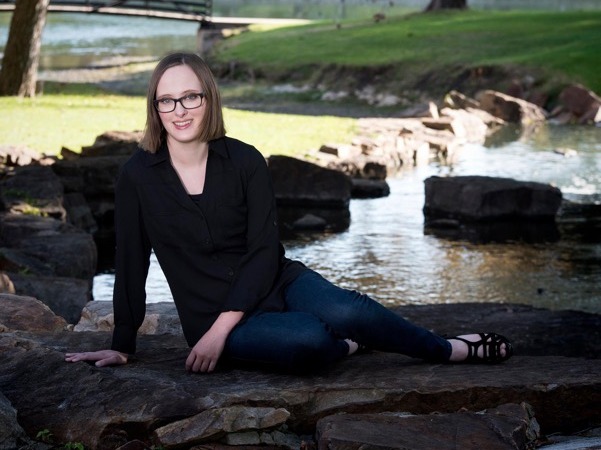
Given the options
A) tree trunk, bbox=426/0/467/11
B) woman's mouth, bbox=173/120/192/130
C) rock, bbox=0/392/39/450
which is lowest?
rock, bbox=0/392/39/450

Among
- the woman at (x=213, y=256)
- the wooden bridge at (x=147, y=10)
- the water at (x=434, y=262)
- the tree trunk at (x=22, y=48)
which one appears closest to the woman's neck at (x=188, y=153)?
the woman at (x=213, y=256)

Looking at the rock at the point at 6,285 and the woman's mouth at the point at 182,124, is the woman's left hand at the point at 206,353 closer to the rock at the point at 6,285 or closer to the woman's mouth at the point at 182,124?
the woman's mouth at the point at 182,124

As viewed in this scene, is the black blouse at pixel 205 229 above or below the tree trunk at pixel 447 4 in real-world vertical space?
below

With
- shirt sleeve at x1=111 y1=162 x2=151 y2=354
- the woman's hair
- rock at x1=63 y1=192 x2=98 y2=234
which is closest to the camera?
the woman's hair

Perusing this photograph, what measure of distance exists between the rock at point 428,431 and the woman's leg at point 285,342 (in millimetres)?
415

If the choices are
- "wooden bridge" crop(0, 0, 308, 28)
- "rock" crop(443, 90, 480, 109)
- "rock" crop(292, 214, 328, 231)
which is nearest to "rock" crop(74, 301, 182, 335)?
"rock" crop(292, 214, 328, 231)

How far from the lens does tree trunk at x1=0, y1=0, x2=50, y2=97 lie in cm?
2205

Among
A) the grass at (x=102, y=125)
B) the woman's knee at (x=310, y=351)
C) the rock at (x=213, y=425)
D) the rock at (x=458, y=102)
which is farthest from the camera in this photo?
the rock at (x=458, y=102)

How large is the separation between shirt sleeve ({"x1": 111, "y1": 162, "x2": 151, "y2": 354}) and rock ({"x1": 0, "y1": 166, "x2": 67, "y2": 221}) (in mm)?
6733

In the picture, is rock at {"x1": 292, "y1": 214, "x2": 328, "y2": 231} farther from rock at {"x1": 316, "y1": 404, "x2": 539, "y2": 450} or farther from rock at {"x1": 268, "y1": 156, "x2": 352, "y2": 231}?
rock at {"x1": 316, "y1": 404, "x2": 539, "y2": 450}

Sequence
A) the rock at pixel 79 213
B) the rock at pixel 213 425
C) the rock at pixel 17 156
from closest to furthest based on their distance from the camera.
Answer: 1. the rock at pixel 213 425
2. the rock at pixel 79 213
3. the rock at pixel 17 156

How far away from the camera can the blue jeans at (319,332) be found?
462cm

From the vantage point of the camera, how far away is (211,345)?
185 inches

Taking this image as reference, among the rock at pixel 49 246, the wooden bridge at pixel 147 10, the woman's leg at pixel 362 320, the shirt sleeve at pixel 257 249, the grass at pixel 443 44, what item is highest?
the wooden bridge at pixel 147 10
